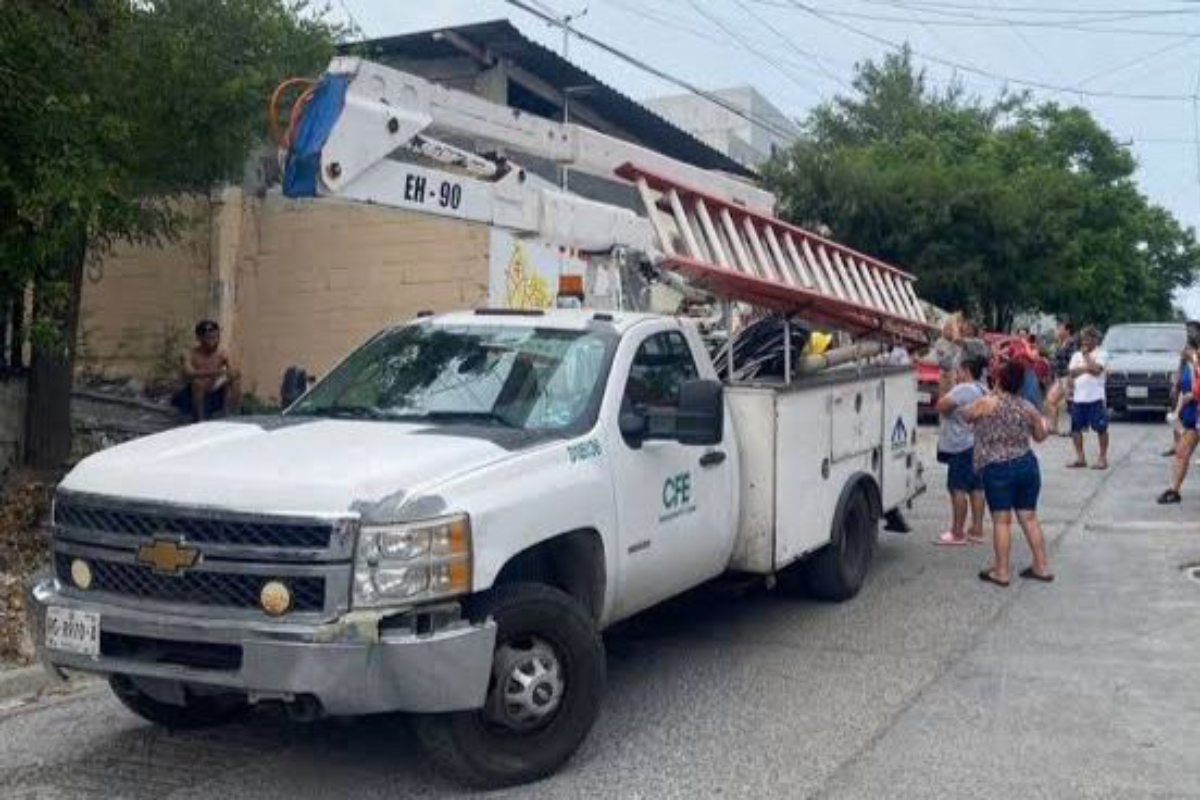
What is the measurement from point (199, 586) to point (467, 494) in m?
1.00

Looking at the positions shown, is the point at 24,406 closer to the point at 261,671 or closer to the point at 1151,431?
the point at 261,671

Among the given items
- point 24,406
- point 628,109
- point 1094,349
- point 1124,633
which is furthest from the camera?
point 628,109

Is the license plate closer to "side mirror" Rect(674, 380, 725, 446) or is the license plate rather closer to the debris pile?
the debris pile

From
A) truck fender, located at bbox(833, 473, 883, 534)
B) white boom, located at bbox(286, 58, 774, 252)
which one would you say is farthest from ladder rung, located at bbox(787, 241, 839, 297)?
truck fender, located at bbox(833, 473, 883, 534)

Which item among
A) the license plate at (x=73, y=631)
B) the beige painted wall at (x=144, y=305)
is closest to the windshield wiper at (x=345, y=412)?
the license plate at (x=73, y=631)

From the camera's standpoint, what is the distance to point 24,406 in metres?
10.4

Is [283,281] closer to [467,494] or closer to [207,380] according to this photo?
[207,380]

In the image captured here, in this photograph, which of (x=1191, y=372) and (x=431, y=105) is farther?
(x=1191, y=372)

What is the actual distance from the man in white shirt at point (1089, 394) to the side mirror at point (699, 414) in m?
10.4

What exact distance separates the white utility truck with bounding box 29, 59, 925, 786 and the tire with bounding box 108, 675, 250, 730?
1 cm

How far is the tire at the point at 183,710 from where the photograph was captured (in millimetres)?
5297

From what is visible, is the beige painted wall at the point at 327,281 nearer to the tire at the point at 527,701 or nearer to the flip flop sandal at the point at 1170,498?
the flip flop sandal at the point at 1170,498

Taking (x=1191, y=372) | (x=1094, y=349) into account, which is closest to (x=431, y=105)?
(x=1191, y=372)

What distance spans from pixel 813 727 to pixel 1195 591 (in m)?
4.17
